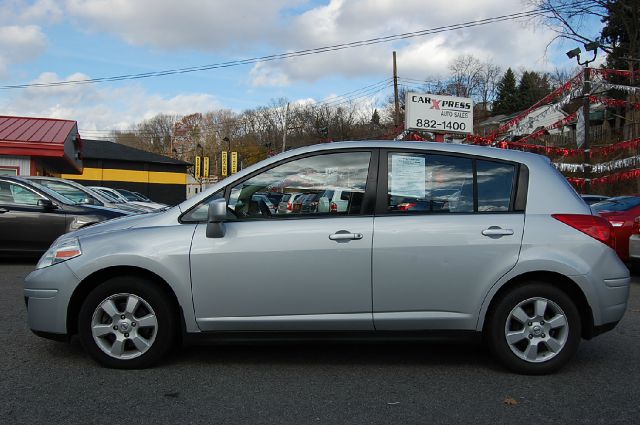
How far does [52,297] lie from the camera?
4156 mm

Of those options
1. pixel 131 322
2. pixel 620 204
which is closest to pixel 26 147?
pixel 131 322

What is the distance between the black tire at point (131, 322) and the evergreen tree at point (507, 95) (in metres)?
77.6

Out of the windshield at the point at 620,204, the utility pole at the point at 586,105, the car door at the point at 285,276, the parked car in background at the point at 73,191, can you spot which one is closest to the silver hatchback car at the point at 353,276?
the car door at the point at 285,276

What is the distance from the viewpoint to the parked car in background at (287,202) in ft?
13.9

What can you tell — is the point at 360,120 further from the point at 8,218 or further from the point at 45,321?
the point at 45,321

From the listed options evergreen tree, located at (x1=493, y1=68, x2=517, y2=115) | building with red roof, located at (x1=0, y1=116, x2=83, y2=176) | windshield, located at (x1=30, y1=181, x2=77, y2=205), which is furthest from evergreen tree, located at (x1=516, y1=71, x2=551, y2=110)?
windshield, located at (x1=30, y1=181, x2=77, y2=205)

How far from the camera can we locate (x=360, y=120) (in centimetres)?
6388

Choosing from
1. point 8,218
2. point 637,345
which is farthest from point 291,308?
point 8,218

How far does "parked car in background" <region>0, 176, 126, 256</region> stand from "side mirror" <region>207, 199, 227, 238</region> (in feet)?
A: 20.7

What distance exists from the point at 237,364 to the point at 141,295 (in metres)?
0.93

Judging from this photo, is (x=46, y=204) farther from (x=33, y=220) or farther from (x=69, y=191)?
(x=69, y=191)

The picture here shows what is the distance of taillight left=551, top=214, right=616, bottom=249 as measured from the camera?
415cm

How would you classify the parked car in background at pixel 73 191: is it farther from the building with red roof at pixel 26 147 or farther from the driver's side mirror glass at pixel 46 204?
the building with red roof at pixel 26 147

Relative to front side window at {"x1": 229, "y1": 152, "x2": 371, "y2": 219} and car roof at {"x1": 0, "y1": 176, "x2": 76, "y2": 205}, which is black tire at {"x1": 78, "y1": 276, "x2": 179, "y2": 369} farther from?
car roof at {"x1": 0, "y1": 176, "x2": 76, "y2": 205}
